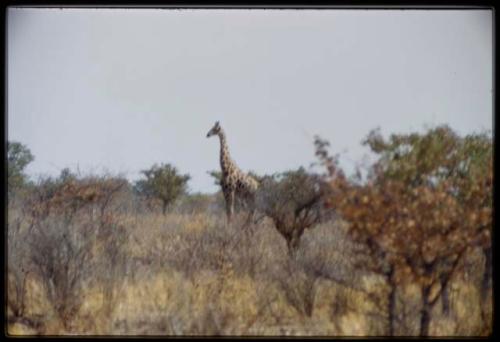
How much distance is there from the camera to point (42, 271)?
5273 mm

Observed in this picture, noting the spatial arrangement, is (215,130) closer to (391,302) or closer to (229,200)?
(229,200)

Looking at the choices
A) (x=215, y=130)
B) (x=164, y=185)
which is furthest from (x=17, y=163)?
(x=164, y=185)

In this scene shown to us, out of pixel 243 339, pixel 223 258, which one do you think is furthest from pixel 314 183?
pixel 243 339

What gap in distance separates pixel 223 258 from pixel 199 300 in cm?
66

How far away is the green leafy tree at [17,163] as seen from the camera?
5.88 m

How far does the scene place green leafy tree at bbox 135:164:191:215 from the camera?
909 centimetres

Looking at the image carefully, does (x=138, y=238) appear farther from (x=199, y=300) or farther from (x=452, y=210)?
(x=452, y=210)

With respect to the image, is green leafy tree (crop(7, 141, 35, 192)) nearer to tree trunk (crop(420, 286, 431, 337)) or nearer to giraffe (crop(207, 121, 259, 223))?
giraffe (crop(207, 121, 259, 223))

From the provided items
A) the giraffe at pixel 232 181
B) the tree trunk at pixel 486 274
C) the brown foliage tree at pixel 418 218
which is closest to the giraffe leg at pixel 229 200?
the giraffe at pixel 232 181

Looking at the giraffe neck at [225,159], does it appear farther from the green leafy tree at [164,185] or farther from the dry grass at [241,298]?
the dry grass at [241,298]

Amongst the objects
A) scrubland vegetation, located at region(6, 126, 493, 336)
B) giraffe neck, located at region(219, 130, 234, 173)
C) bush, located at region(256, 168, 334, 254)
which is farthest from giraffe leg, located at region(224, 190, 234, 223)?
scrubland vegetation, located at region(6, 126, 493, 336)

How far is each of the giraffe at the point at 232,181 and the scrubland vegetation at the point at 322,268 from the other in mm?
1903

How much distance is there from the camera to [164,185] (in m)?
9.34

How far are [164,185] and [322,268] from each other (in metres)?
4.24
